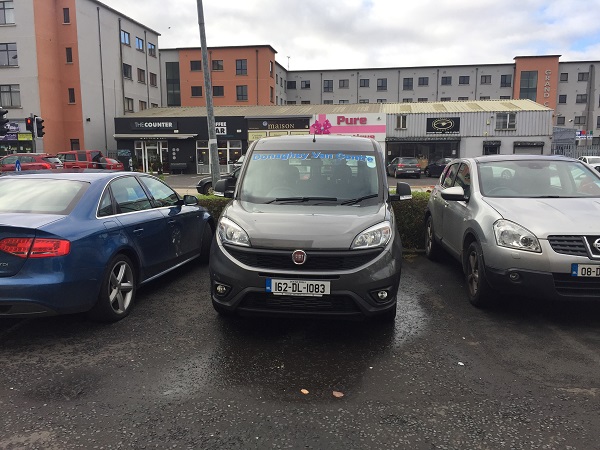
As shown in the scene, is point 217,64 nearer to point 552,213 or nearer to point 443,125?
point 443,125

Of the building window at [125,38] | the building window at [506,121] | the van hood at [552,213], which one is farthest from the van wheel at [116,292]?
the building window at [125,38]

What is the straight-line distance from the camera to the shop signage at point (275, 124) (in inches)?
1547

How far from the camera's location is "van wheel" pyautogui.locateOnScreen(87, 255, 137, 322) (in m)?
4.45

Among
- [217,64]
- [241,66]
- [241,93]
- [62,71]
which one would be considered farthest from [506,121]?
[62,71]

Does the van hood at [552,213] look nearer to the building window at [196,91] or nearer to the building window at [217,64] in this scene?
the building window at [217,64]

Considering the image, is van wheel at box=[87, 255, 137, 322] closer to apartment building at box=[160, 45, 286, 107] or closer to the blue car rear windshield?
the blue car rear windshield

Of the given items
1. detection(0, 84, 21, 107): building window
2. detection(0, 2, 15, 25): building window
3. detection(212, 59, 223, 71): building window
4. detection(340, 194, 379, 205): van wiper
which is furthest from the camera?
detection(212, 59, 223, 71): building window

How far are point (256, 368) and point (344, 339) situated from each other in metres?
0.95

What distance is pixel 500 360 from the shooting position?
3854mm

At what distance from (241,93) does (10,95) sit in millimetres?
27425

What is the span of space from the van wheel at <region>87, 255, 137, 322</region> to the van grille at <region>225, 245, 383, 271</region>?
1529mm

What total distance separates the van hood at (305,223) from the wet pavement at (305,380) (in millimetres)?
945

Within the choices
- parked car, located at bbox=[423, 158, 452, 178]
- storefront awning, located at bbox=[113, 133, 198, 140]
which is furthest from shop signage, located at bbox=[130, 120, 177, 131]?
parked car, located at bbox=[423, 158, 452, 178]

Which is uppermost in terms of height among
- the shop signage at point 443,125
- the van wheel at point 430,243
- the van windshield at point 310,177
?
the shop signage at point 443,125
